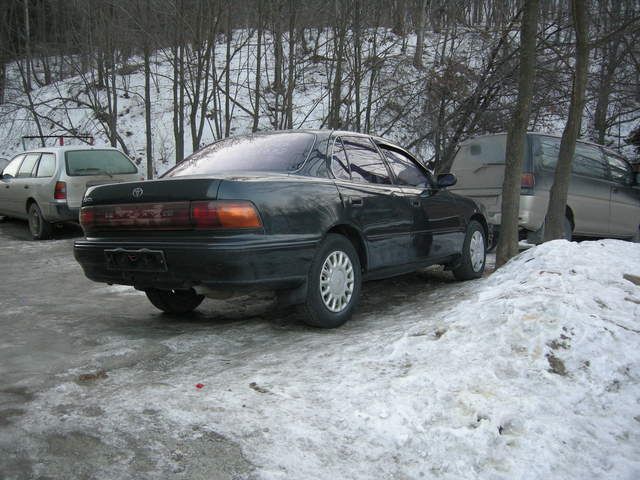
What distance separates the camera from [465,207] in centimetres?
638

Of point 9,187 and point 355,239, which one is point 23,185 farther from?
point 355,239

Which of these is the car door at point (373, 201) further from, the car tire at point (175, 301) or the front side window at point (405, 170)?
the car tire at point (175, 301)

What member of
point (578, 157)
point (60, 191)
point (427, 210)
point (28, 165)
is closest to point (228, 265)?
point (427, 210)

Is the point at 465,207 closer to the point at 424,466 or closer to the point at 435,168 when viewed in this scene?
the point at 424,466

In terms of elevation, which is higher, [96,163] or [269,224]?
[96,163]

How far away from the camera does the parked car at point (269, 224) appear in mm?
3832

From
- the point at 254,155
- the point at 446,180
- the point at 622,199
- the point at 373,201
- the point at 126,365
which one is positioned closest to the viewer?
the point at 126,365

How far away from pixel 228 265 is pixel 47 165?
7.90 m

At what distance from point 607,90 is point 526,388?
46.2 ft

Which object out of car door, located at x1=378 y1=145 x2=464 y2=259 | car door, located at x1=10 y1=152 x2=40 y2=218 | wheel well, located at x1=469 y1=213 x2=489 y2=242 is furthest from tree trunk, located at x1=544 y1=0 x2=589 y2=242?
car door, located at x1=10 y1=152 x2=40 y2=218

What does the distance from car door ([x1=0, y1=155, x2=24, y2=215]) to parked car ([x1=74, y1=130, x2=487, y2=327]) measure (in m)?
7.73

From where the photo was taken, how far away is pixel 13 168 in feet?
37.7

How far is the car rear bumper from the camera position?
379 centimetres

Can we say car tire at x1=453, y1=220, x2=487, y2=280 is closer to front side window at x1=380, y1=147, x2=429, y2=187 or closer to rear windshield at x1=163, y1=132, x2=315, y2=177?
front side window at x1=380, y1=147, x2=429, y2=187
